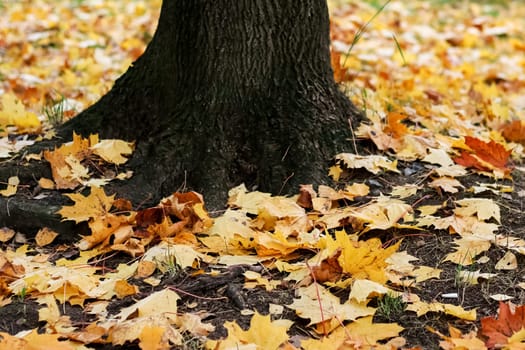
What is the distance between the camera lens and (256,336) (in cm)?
208

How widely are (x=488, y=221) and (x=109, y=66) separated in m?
3.81

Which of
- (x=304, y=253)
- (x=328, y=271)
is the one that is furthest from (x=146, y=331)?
(x=304, y=253)

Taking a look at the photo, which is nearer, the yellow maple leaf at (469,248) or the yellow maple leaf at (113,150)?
the yellow maple leaf at (469,248)

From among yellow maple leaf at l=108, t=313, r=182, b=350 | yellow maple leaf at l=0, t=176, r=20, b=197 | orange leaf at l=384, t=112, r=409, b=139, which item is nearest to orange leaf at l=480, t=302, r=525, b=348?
yellow maple leaf at l=108, t=313, r=182, b=350

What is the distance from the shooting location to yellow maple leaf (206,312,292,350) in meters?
2.05

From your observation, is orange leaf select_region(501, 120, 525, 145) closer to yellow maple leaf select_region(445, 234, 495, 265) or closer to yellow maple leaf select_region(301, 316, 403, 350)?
yellow maple leaf select_region(445, 234, 495, 265)

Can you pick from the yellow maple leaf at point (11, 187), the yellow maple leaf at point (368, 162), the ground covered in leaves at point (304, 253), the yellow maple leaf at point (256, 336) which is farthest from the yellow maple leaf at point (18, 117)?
the yellow maple leaf at point (256, 336)

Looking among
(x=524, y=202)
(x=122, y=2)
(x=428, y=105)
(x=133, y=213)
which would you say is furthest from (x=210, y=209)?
(x=122, y=2)

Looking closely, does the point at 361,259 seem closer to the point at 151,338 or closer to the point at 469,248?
the point at 469,248

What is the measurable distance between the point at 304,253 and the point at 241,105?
863 millimetres

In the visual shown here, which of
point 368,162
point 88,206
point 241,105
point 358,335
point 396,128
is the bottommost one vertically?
point 358,335

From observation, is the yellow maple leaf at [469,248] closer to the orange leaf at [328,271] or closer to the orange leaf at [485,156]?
the orange leaf at [328,271]

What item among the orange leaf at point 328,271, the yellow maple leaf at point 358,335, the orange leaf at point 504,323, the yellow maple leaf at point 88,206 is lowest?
the yellow maple leaf at point 358,335

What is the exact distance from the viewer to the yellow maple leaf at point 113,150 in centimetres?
328
